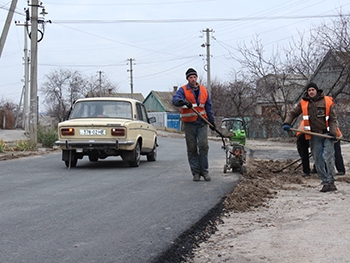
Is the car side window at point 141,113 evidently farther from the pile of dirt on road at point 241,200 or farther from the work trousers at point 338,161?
the work trousers at point 338,161

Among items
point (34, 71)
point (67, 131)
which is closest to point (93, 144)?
point (67, 131)

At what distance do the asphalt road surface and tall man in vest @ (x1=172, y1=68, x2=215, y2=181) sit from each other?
33cm

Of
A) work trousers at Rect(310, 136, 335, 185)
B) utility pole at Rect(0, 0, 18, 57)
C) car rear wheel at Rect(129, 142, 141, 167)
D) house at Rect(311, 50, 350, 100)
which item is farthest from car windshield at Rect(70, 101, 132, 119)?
house at Rect(311, 50, 350, 100)

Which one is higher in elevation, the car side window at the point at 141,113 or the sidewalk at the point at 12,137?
the car side window at the point at 141,113

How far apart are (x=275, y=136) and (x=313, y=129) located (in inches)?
1346

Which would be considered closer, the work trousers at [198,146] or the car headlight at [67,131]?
the work trousers at [198,146]

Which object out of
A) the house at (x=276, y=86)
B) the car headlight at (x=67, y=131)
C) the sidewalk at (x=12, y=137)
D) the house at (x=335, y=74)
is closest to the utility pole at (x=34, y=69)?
the sidewalk at (x=12, y=137)

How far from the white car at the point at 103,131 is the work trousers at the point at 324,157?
472cm

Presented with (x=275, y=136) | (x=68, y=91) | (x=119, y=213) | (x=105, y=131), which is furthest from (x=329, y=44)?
(x=68, y=91)

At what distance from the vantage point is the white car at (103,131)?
1279 cm

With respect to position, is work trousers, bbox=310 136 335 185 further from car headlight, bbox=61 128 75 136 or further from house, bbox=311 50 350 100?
house, bbox=311 50 350 100

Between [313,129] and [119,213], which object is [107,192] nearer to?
[119,213]

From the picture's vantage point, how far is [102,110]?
13.8 meters

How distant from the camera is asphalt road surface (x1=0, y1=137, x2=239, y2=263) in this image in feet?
16.8
